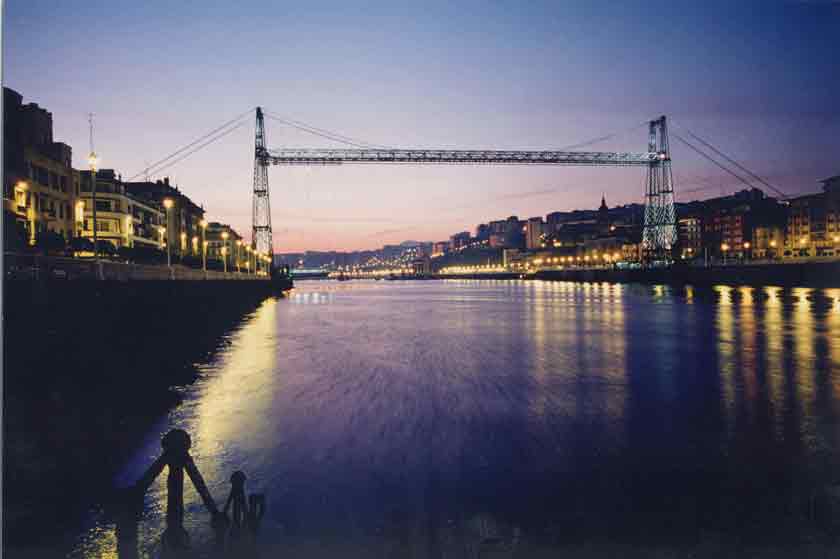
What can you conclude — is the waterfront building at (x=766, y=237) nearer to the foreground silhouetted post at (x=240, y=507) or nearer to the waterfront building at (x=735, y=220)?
the waterfront building at (x=735, y=220)

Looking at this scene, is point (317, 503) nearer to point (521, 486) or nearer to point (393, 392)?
point (521, 486)

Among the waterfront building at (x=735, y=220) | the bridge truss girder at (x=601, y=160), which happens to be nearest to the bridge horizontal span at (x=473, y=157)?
the bridge truss girder at (x=601, y=160)

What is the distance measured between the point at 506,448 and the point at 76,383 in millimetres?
10209

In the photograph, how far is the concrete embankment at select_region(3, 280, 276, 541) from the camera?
7324 mm

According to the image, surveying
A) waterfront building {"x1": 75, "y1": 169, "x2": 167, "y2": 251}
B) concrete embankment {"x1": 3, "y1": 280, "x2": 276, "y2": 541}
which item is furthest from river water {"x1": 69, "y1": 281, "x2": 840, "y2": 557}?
waterfront building {"x1": 75, "y1": 169, "x2": 167, "y2": 251}

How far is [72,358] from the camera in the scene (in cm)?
1468

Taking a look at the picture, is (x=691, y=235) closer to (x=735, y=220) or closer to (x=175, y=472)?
(x=735, y=220)

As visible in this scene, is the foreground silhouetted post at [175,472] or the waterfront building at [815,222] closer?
the foreground silhouetted post at [175,472]

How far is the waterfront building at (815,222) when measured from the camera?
106 metres

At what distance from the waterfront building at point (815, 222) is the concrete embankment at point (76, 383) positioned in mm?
110078

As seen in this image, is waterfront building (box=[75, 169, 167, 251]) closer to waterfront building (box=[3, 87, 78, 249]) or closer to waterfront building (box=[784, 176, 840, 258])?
waterfront building (box=[3, 87, 78, 249])

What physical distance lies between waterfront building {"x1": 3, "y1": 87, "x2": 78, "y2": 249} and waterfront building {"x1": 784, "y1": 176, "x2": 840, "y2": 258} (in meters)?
110

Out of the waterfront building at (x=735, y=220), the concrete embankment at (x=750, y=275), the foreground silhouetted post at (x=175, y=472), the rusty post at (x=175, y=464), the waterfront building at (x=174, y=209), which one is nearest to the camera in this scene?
the foreground silhouetted post at (x=175, y=472)

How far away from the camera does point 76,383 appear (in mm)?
13328
